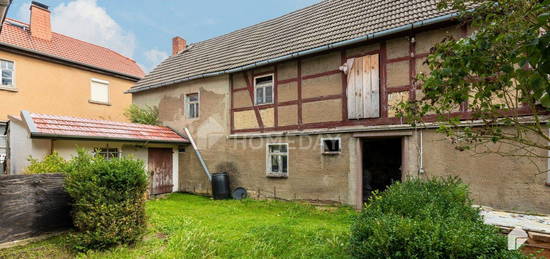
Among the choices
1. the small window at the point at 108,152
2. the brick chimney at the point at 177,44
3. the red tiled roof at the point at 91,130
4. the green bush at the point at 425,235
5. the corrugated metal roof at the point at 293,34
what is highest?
the brick chimney at the point at 177,44

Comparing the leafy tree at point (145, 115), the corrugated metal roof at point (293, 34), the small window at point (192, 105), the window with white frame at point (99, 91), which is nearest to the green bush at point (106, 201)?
the corrugated metal roof at point (293, 34)

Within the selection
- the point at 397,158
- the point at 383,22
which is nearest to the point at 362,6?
the point at 383,22

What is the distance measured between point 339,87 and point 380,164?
150 inches

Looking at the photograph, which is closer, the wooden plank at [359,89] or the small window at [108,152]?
the wooden plank at [359,89]

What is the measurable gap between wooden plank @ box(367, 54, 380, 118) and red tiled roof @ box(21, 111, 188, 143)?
25.3ft

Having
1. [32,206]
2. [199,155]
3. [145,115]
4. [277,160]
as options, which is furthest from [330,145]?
[145,115]

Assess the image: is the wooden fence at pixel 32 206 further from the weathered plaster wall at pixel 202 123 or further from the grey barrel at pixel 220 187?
the weathered plaster wall at pixel 202 123

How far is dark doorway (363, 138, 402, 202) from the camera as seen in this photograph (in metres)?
10.3

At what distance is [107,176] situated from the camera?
4707mm

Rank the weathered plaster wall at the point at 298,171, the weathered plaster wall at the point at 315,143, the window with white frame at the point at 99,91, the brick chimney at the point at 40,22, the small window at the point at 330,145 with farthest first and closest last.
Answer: the window with white frame at the point at 99,91 → the brick chimney at the point at 40,22 → the small window at the point at 330,145 → the weathered plaster wall at the point at 298,171 → the weathered plaster wall at the point at 315,143

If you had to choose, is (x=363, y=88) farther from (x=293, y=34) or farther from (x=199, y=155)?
(x=199, y=155)

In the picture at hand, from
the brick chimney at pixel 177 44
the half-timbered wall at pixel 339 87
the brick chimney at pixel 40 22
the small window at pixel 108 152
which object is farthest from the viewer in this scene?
the brick chimney at pixel 177 44

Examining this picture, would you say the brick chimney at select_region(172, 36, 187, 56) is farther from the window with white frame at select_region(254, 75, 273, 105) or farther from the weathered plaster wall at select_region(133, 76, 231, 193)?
the window with white frame at select_region(254, 75, 273, 105)

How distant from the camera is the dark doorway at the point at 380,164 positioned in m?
10.3
